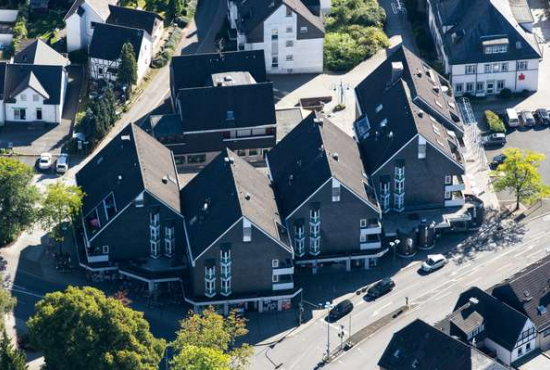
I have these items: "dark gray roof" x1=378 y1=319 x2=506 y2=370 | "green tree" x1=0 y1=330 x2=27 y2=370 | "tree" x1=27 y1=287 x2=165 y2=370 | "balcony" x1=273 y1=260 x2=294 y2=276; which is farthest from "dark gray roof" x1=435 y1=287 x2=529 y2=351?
"green tree" x1=0 y1=330 x2=27 y2=370

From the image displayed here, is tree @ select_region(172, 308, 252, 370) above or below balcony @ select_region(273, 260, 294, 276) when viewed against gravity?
below

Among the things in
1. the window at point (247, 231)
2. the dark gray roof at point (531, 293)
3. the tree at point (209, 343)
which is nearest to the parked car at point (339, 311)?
the tree at point (209, 343)

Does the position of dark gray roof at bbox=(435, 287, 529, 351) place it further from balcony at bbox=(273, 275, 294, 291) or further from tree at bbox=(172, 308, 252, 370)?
tree at bbox=(172, 308, 252, 370)

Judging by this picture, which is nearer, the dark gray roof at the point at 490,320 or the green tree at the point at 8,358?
the green tree at the point at 8,358

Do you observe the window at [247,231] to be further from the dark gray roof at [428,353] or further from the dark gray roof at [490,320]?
the dark gray roof at [490,320]

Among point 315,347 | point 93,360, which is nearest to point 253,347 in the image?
point 315,347

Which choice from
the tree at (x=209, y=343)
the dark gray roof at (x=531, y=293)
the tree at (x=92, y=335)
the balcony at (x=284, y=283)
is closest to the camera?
the tree at (x=209, y=343)

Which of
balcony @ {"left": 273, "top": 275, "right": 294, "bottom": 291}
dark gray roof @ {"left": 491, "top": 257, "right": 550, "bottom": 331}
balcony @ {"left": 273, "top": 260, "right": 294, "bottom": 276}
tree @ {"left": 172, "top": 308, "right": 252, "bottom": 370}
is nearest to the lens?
tree @ {"left": 172, "top": 308, "right": 252, "bottom": 370}
